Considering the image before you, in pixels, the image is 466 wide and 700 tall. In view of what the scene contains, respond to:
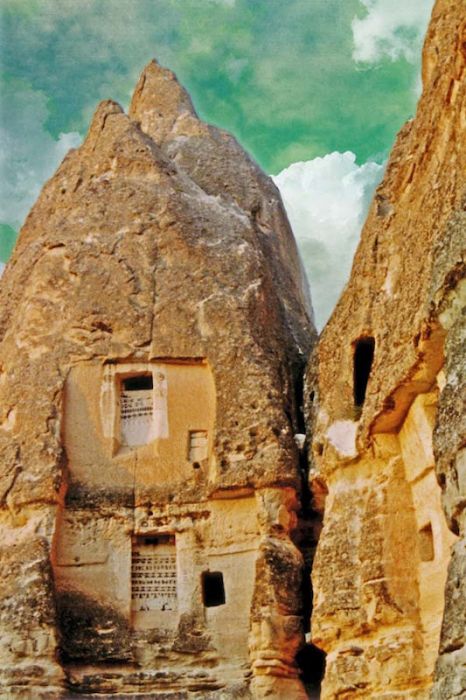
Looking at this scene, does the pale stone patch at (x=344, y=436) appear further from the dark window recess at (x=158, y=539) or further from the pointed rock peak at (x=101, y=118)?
the pointed rock peak at (x=101, y=118)

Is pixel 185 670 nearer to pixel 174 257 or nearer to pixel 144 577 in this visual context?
pixel 144 577

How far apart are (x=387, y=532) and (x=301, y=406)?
403 cm

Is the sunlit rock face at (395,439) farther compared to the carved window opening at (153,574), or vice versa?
the carved window opening at (153,574)

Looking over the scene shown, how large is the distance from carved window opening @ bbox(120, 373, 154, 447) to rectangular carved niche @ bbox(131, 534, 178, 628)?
5.23 ft

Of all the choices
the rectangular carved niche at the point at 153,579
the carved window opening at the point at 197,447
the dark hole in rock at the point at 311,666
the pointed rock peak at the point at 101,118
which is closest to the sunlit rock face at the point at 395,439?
the dark hole in rock at the point at 311,666

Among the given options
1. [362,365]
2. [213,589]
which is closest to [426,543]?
[362,365]

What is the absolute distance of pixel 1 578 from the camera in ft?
53.3

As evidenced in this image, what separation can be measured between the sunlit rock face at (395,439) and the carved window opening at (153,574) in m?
2.55

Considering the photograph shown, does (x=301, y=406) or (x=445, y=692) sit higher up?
(x=301, y=406)

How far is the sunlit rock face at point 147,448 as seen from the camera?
1595cm

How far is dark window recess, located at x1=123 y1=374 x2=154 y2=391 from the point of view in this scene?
1823cm

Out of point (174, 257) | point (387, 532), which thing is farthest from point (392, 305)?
point (174, 257)

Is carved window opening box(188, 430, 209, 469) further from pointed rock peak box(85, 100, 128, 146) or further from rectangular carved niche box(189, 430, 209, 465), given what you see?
pointed rock peak box(85, 100, 128, 146)

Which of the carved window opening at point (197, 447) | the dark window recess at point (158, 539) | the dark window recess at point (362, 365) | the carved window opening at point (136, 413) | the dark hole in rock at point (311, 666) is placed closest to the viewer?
the dark window recess at point (362, 365)
